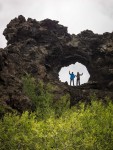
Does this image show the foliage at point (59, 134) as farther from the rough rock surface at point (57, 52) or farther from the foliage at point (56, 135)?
the rough rock surface at point (57, 52)

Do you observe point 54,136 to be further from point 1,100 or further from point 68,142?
point 1,100

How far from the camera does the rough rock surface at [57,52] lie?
8788 centimetres

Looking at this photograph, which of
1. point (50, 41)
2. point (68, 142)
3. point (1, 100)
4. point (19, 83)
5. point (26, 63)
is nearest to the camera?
point (68, 142)

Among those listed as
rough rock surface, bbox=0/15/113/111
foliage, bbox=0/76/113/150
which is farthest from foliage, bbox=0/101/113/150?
rough rock surface, bbox=0/15/113/111

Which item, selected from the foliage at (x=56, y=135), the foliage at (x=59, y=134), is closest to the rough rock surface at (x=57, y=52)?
the foliage at (x=59, y=134)

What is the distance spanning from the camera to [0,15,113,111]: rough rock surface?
87.9m

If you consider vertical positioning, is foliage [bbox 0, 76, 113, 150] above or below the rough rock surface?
below

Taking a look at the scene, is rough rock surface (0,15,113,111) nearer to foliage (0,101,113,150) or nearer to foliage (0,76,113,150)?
foliage (0,76,113,150)

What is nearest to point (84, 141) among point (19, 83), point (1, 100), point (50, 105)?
point (1, 100)

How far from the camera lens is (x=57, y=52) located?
95375 mm

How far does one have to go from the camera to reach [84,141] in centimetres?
4178

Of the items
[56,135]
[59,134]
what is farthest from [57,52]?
[56,135]

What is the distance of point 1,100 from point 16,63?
2526 centimetres

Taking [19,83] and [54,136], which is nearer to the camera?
[54,136]
